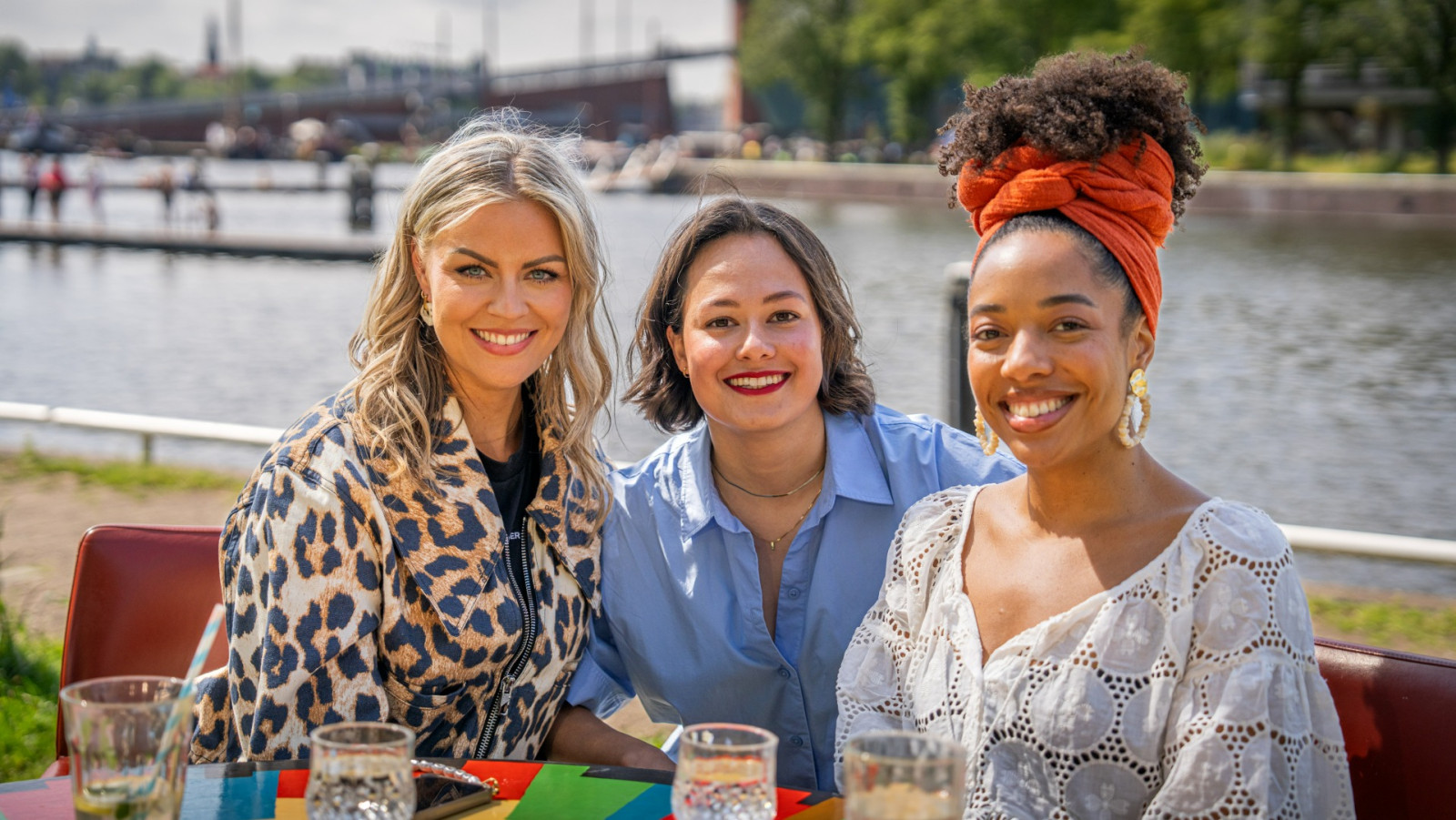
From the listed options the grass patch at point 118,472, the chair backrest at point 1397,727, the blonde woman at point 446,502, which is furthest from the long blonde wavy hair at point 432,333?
the grass patch at point 118,472

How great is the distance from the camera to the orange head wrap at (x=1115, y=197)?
214cm

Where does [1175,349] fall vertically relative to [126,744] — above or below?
below

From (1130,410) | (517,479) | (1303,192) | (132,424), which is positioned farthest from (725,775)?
(1303,192)

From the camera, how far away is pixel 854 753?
1392mm

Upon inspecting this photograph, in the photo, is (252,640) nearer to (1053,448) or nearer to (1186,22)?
(1053,448)

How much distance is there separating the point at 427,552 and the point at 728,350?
749 millimetres

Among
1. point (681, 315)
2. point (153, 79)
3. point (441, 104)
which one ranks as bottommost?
point (681, 315)

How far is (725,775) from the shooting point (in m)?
1.45

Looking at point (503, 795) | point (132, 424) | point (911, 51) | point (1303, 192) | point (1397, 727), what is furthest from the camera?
point (911, 51)

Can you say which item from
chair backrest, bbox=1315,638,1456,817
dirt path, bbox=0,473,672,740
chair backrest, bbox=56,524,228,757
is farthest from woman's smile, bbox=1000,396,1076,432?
dirt path, bbox=0,473,672,740

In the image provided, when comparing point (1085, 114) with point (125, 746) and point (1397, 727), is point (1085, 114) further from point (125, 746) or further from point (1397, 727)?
point (125, 746)

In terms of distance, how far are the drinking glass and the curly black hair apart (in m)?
1.15

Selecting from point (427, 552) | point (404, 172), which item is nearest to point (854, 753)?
point (427, 552)

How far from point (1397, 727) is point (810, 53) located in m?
60.2
